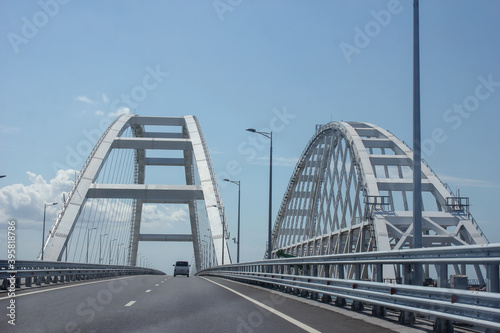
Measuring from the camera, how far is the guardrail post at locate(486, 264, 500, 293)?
7109 millimetres

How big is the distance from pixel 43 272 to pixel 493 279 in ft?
58.0

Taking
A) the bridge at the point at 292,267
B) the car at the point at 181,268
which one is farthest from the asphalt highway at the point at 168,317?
the car at the point at 181,268

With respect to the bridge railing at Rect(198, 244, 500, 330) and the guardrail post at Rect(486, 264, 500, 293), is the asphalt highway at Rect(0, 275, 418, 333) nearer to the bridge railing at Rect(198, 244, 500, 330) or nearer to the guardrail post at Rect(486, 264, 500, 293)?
the bridge railing at Rect(198, 244, 500, 330)

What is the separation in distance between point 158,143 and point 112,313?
129 ft

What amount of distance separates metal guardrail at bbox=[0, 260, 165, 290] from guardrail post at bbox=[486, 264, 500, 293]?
1280cm

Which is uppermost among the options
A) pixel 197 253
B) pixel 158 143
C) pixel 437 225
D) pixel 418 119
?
pixel 158 143

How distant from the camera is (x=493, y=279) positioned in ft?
23.4

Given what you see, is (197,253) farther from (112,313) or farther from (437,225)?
(112,313)

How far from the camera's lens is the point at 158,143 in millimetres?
49781

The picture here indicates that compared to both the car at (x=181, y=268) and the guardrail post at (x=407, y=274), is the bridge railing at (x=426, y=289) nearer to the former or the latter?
the guardrail post at (x=407, y=274)

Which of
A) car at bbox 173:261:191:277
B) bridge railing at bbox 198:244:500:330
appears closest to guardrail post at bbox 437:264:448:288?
bridge railing at bbox 198:244:500:330

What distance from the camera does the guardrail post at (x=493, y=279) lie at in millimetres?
7109

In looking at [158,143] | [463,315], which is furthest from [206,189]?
[463,315]

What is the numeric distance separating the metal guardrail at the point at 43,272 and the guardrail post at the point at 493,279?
504 inches
